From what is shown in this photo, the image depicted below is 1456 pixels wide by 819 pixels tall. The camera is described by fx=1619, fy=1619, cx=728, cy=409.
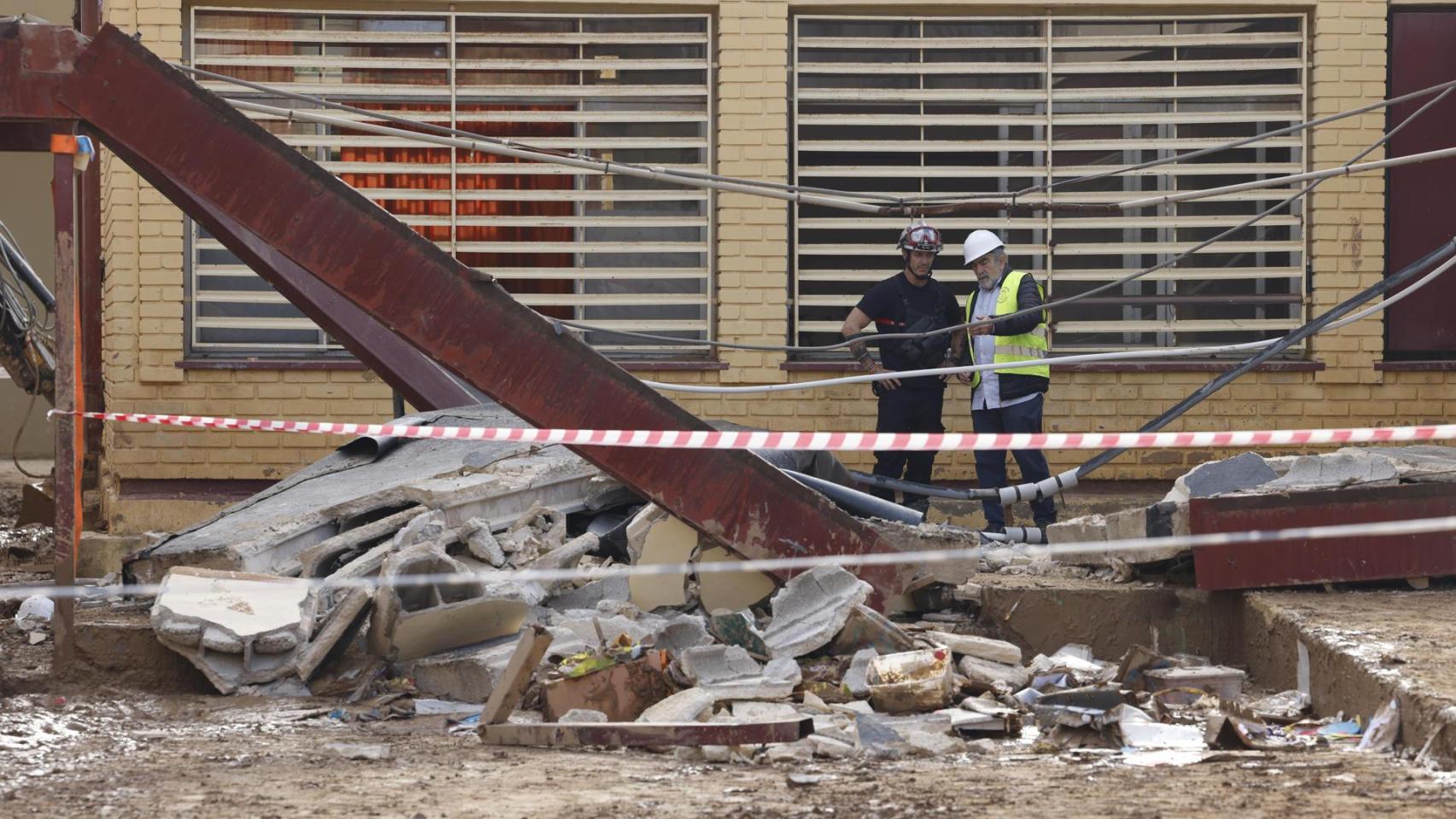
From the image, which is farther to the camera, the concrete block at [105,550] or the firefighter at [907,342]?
the firefighter at [907,342]

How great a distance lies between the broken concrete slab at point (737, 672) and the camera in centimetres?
586

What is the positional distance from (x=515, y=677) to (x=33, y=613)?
11.2 feet

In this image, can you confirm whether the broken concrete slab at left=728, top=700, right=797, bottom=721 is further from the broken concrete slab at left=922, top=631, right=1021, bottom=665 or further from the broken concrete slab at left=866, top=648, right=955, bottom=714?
the broken concrete slab at left=922, top=631, right=1021, bottom=665

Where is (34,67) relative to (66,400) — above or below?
above

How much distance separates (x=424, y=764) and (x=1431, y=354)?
8.33 metres

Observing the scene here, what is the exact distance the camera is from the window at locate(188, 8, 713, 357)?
10672 mm

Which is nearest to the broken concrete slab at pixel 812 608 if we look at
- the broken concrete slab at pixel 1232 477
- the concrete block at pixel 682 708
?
the concrete block at pixel 682 708

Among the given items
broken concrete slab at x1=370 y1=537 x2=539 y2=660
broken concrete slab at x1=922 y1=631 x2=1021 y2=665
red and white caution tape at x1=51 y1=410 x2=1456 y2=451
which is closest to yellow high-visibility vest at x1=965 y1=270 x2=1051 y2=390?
red and white caution tape at x1=51 y1=410 x2=1456 y2=451

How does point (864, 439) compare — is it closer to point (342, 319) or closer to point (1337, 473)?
point (1337, 473)

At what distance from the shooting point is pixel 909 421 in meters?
9.93

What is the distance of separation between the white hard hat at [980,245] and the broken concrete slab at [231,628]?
462cm

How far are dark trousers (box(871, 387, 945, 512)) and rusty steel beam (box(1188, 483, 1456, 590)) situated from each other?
322 cm

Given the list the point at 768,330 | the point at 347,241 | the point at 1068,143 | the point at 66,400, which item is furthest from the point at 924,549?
the point at 1068,143

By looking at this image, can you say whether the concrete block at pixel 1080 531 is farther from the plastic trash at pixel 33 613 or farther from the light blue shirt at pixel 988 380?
the plastic trash at pixel 33 613
